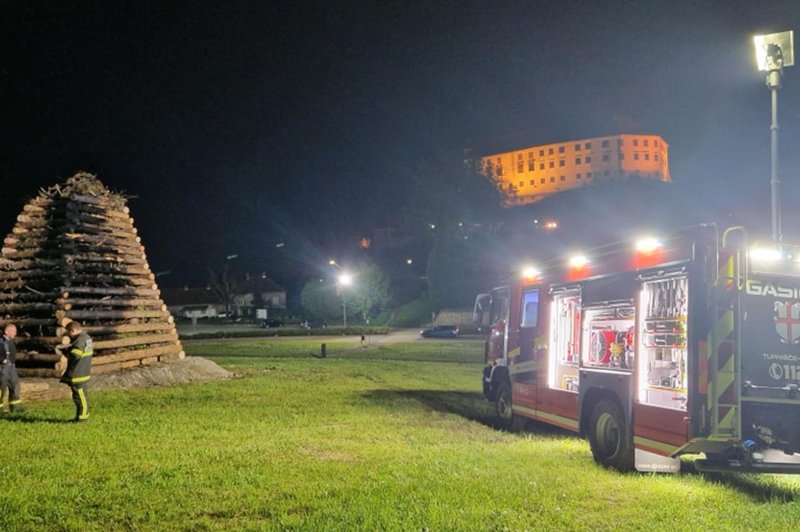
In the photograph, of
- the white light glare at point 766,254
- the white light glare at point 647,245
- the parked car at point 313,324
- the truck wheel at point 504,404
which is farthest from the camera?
the parked car at point 313,324

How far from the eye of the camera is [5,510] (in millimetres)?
6402

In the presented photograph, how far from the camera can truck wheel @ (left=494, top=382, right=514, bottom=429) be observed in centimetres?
1356

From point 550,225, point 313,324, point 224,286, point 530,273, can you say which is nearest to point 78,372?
point 530,273

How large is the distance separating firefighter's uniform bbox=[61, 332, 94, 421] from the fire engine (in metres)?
8.67

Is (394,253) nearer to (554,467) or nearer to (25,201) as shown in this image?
(25,201)

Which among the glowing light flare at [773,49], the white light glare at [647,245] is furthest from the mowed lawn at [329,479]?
the glowing light flare at [773,49]

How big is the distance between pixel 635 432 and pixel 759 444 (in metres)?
1.41

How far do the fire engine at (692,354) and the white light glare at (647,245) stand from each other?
0.02 metres

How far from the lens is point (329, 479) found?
25.7ft

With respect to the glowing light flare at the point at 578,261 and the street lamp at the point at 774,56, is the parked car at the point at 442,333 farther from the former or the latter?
the glowing light flare at the point at 578,261

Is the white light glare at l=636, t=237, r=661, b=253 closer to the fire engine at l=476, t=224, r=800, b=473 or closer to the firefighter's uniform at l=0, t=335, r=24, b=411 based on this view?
the fire engine at l=476, t=224, r=800, b=473

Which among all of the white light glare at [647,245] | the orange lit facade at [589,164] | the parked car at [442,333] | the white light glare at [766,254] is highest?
the orange lit facade at [589,164]

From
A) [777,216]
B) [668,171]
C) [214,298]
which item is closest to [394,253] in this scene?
[214,298]

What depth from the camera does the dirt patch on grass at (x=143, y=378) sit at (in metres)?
15.6
